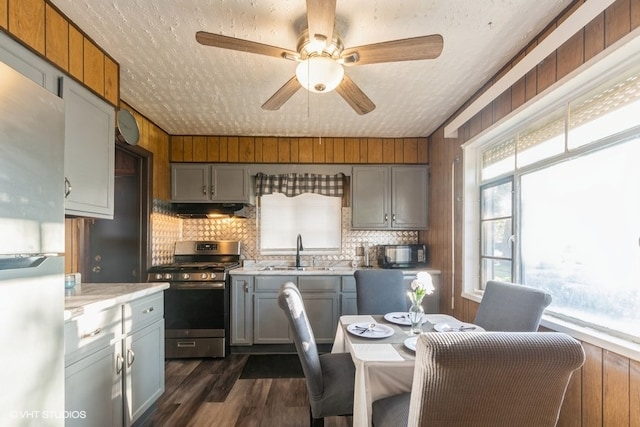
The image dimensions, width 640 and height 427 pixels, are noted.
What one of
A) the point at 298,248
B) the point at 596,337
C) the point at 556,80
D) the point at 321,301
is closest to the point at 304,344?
the point at 596,337

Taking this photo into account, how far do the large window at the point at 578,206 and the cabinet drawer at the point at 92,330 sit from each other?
255 centimetres

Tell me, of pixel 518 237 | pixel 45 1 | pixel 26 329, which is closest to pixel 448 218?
pixel 518 237

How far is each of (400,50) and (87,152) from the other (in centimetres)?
184

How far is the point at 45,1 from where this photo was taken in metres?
1.51

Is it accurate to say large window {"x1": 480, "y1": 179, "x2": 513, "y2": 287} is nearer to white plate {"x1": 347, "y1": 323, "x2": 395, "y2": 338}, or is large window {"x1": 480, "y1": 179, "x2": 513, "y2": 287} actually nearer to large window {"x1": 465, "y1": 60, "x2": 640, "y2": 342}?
large window {"x1": 465, "y1": 60, "x2": 640, "y2": 342}

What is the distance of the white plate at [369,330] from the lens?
1689 mm

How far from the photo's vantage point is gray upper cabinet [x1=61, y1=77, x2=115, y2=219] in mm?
1648

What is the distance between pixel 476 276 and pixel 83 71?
3255mm

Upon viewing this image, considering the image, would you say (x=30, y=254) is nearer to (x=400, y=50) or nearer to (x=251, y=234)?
(x=400, y=50)

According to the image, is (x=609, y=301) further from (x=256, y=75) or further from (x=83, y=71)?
(x=83, y=71)

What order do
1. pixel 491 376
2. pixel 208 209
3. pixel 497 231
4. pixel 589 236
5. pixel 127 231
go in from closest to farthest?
pixel 491 376 → pixel 589 236 → pixel 497 231 → pixel 127 231 → pixel 208 209

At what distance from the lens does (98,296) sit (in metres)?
1.71

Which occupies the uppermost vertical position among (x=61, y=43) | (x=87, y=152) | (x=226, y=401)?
(x=61, y=43)

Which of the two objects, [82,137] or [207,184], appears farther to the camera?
[207,184]
